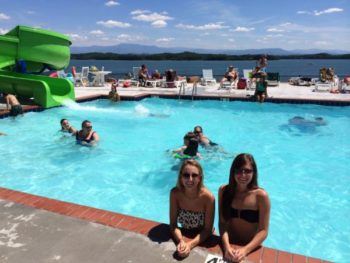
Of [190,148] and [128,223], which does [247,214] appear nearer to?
[128,223]

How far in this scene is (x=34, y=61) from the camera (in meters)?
13.8

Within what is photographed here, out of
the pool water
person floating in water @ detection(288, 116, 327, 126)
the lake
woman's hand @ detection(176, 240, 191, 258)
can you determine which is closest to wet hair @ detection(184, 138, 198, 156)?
the pool water

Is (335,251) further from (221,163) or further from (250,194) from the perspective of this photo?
(221,163)

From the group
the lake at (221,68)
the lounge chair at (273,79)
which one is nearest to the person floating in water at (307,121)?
the lounge chair at (273,79)

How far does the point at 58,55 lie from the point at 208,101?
6394 millimetres

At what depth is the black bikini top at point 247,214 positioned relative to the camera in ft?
9.75

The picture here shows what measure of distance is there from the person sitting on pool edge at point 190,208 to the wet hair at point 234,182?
0.35ft

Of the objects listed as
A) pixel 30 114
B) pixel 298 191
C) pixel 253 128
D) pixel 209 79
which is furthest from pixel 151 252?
pixel 209 79

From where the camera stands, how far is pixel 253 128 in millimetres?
11094

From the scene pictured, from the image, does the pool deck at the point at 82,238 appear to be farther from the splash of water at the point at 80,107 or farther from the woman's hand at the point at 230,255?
the splash of water at the point at 80,107

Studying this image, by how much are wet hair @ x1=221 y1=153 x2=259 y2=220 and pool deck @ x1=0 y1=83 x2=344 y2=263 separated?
1.20 feet

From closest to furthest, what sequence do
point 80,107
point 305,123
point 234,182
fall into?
point 234,182
point 305,123
point 80,107

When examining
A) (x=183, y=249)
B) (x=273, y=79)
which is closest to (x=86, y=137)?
(x=183, y=249)

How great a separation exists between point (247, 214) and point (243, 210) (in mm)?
53
